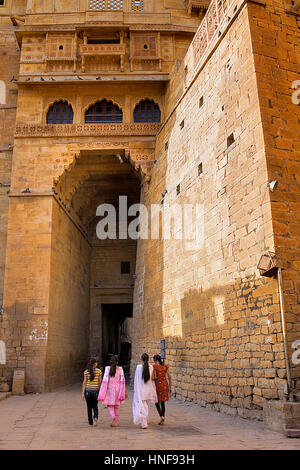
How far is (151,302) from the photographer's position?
11969 mm

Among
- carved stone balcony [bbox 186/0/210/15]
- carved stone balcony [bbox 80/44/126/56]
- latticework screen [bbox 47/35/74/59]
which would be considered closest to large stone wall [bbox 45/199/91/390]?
latticework screen [bbox 47/35/74/59]

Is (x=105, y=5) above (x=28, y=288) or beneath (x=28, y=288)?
above

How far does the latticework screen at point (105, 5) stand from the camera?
14.8 m

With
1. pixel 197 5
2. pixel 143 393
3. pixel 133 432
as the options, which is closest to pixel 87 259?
pixel 197 5

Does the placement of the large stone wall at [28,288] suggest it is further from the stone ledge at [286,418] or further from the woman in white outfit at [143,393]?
the stone ledge at [286,418]

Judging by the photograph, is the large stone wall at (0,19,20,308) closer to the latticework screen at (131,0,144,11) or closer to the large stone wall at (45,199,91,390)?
the large stone wall at (45,199,91,390)

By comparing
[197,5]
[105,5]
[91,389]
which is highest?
[105,5]

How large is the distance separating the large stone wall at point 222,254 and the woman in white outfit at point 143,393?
5.01 feet

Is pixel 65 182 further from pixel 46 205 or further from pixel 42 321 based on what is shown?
pixel 42 321

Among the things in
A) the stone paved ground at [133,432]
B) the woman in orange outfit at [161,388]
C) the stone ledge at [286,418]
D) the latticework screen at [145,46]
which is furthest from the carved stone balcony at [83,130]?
the stone ledge at [286,418]

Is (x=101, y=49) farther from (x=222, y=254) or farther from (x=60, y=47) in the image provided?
(x=222, y=254)

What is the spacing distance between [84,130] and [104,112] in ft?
3.52

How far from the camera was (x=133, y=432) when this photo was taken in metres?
5.47

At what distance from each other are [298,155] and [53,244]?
27.4ft
